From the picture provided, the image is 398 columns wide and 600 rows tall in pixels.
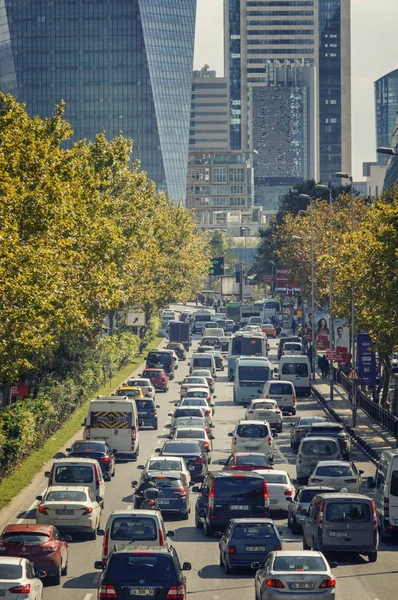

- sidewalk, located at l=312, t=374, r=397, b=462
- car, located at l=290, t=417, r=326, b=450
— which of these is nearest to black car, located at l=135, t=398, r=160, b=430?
sidewalk, located at l=312, t=374, r=397, b=462

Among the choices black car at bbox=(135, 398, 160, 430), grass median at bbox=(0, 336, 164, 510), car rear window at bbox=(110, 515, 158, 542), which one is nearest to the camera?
car rear window at bbox=(110, 515, 158, 542)

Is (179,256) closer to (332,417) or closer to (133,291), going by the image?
(133,291)

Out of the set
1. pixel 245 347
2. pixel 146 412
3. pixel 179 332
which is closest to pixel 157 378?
pixel 245 347

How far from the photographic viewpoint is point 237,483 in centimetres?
3388

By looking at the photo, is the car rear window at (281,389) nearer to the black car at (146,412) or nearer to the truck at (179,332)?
the black car at (146,412)

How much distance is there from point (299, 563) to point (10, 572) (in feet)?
15.5

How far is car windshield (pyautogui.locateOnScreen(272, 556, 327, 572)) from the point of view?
23547mm

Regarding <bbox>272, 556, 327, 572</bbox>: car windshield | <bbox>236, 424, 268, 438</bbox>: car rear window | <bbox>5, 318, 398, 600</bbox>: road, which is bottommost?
<bbox>5, 318, 398, 600</bbox>: road

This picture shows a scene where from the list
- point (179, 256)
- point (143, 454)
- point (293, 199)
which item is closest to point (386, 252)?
point (143, 454)

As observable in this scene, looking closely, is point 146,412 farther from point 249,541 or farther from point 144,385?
point 249,541

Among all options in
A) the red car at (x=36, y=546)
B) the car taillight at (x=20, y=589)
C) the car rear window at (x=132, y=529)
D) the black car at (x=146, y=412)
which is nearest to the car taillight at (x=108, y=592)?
the car taillight at (x=20, y=589)

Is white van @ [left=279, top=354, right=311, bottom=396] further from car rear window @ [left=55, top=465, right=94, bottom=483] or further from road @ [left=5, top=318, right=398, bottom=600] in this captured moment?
car rear window @ [left=55, top=465, right=94, bottom=483]

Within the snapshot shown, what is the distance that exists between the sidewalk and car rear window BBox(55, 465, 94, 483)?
51.1 feet

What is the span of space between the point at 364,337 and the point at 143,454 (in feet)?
48.8
